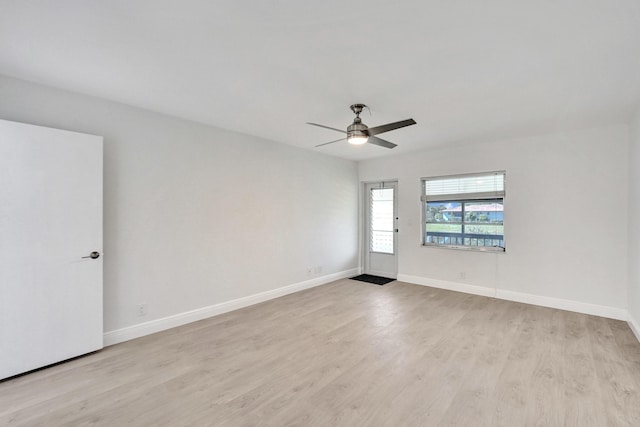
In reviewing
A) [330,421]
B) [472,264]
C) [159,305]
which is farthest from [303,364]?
[472,264]

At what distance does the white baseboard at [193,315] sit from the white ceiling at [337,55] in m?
2.44

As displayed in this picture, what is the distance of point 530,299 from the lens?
4.42 meters

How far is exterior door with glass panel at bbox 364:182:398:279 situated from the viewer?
20.1 ft

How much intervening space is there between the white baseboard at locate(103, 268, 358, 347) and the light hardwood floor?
0.37 ft

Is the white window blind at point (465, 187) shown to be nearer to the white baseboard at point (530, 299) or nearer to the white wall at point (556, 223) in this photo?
the white wall at point (556, 223)

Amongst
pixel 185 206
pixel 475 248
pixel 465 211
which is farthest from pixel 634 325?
pixel 185 206

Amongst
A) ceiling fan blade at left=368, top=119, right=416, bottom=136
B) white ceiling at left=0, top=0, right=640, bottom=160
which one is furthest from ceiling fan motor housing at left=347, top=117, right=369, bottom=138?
white ceiling at left=0, top=0, right=640, bottom=160

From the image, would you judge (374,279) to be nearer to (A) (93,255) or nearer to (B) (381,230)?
(B) (381,230)

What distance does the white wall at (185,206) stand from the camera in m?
3.08

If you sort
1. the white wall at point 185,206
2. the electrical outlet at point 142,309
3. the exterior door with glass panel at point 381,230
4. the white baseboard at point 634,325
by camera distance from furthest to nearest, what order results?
the exterior door with glass panel at point 381,230 < the electrical outlet at point 142,309 < the white baseboard at point 634,325 < the white wall at point 185,206

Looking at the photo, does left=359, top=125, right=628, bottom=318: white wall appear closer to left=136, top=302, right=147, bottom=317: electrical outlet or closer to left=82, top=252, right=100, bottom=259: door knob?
left=136, top=302, right=147, bottom=317: electrical outlet

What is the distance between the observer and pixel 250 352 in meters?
2.92

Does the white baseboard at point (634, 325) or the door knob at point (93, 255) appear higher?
the door knob at point (93, 255)

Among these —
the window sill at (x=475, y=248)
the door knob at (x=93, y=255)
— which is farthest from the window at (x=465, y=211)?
the door knob at (x=93, y=255)
